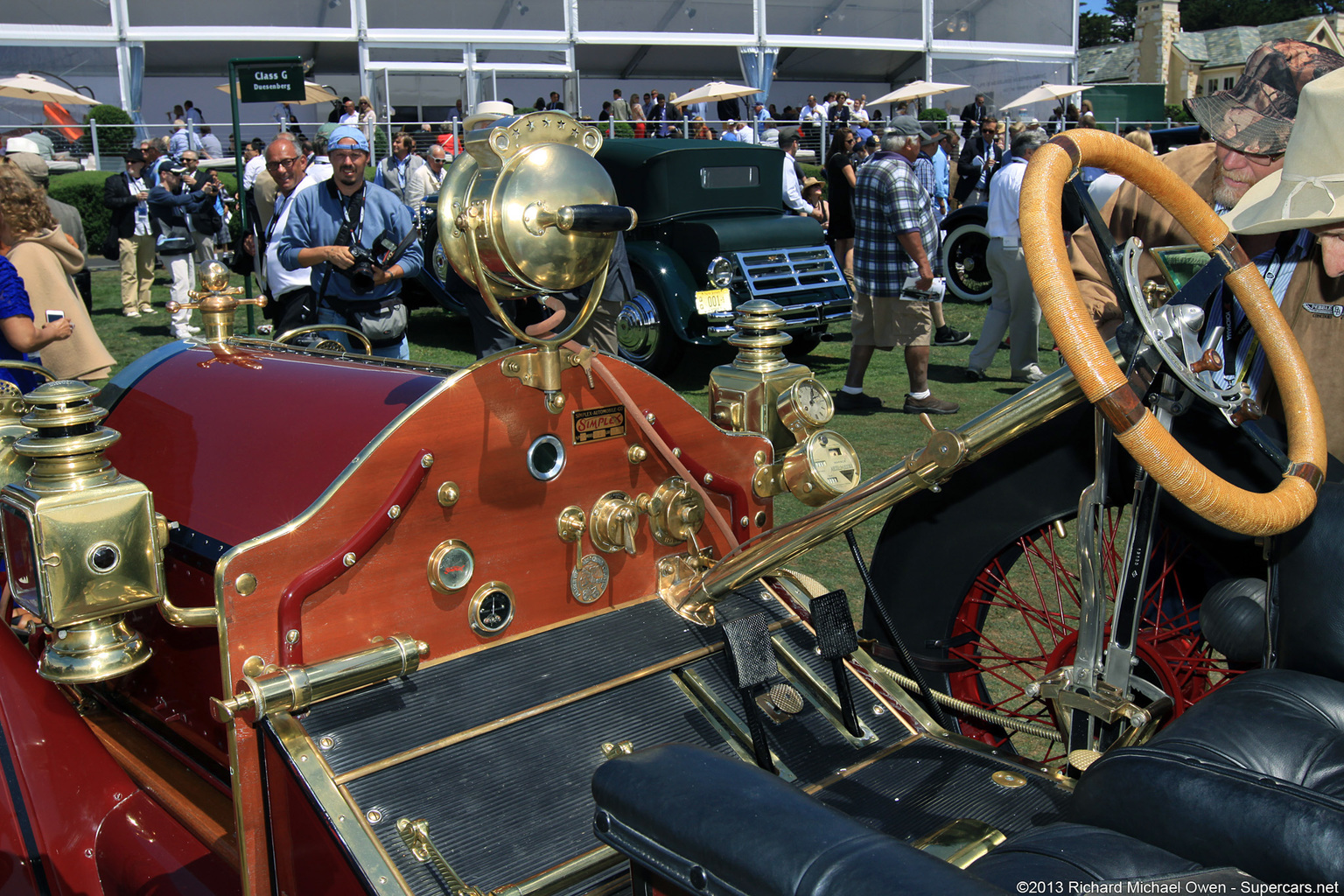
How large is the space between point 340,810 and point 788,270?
6535 mm

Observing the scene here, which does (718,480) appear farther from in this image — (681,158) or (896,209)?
(681,158)

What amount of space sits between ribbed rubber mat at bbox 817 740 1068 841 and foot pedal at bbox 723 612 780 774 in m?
0.17

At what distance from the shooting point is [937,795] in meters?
1.94

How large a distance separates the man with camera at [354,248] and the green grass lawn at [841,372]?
198 centimetres

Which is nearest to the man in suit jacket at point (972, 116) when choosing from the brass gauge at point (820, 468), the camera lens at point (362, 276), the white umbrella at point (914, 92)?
the white umbrella at point (914, 92)

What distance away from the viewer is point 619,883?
1667 millimetres

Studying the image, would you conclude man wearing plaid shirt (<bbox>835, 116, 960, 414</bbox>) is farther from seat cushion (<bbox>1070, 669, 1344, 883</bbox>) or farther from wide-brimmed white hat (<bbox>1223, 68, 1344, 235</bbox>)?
seat cushion (<bbox>1070, 669, 1344, 883</bbox>)

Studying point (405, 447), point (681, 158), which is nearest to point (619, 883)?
point (405, 447)

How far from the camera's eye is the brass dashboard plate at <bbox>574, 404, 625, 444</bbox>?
77.2 inches

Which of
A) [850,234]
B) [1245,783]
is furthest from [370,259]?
[850,234]

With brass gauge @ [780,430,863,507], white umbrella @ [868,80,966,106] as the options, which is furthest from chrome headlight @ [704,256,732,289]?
white umbrella @ [868,80,966,106]

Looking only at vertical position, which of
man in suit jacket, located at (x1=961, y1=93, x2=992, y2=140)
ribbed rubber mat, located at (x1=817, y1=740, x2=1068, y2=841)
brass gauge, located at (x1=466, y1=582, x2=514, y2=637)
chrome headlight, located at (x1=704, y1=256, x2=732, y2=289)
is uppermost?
man in suit jacket, located at (x1=961, y1=93, x2=992, y2=140)

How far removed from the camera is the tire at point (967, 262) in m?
10.4

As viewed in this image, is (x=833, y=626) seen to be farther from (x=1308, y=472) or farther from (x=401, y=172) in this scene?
(x=401, y=172)
